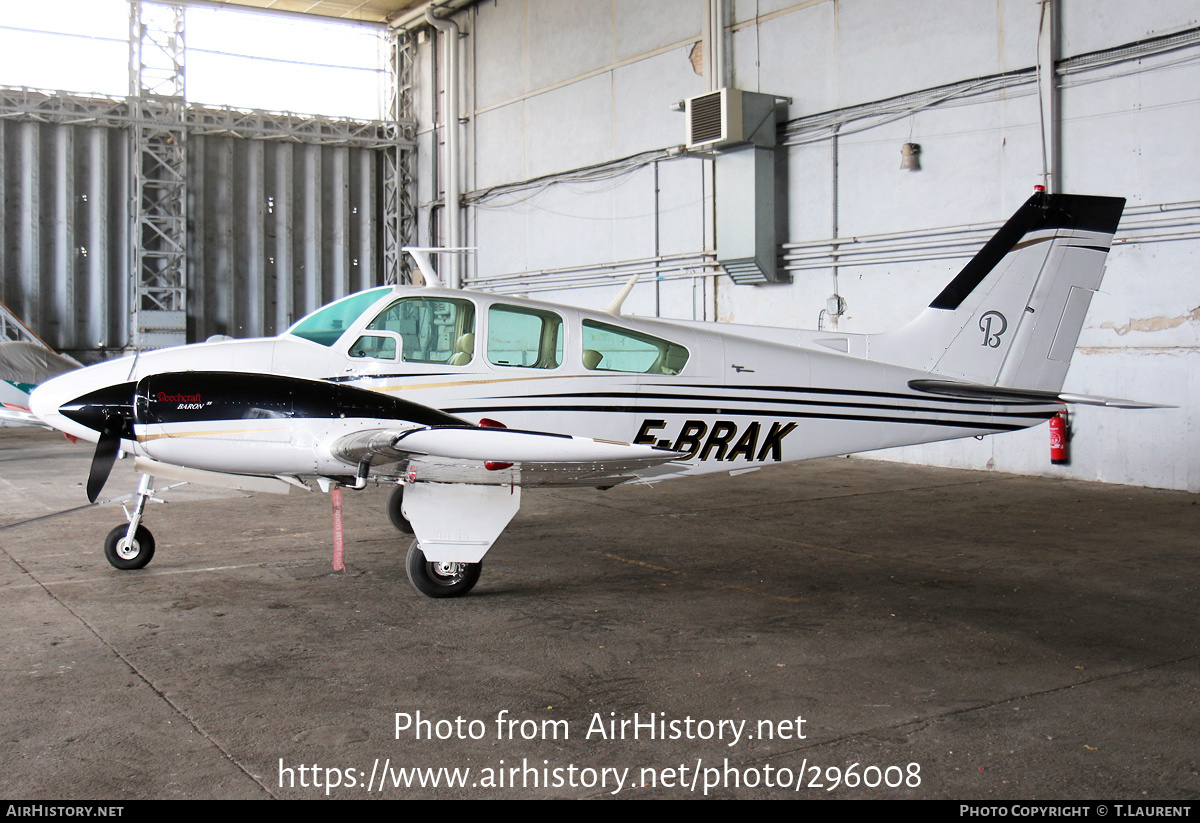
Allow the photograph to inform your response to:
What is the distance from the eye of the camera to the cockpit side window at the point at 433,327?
5980 mm

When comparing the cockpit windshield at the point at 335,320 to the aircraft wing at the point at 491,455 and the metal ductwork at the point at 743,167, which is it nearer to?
the aircraft wing at the point at 491,455

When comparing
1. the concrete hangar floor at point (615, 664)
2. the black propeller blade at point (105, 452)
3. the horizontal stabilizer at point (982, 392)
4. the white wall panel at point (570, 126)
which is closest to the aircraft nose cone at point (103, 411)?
the black propeller blade at point (105, 452)

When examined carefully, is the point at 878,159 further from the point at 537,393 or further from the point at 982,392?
the point at 537,393

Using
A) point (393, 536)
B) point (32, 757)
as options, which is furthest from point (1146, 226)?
point (32, 757)

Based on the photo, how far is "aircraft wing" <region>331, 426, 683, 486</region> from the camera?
191 inches

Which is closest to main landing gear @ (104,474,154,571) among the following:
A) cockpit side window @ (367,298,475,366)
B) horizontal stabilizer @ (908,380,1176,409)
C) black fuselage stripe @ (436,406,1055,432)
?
cockpit side window @ (367,298,475,366)

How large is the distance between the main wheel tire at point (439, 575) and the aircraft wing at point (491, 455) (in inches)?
21.6

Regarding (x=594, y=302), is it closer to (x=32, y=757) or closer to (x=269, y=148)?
(x=269, y=148)

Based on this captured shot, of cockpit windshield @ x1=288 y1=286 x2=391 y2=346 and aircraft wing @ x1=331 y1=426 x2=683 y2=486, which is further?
cockpit windshield @ x1=288 y1=286 x2=391 y2=346

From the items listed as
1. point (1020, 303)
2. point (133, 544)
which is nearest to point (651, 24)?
point (1020, 303)

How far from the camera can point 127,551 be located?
6.49 m

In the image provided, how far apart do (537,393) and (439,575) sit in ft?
4.39

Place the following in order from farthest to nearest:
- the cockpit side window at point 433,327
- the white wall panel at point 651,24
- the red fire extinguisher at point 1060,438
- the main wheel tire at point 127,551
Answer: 1. the white wall panel at point 651,24
2. the red fire extinguisher at point 1060,438
3. the main wheel tire at point 127,551
4. the cockpit side window at point 433,327

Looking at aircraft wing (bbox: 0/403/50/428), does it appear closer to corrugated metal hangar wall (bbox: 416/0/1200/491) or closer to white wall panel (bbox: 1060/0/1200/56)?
corrugated metal hangar wall (bbox: 416/0/1200/491)
